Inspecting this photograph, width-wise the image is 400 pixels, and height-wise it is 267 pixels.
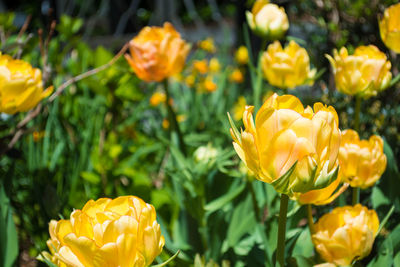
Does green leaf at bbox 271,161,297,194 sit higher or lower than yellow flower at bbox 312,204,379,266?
higher

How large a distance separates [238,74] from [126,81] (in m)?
0.85

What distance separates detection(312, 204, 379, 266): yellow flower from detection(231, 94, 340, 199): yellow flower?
0.16 m

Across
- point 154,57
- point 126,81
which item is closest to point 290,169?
point 154,57

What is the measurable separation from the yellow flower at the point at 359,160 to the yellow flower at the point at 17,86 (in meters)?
0.55

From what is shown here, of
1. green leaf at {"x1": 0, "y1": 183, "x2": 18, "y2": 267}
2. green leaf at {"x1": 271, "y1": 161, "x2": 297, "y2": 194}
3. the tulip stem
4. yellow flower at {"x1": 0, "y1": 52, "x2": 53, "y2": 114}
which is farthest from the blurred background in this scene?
green leaf at {"x1": 271, "y1": 161, "x2": 297, "y2": 194}

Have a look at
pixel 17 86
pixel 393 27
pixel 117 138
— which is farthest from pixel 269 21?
pixel 117 138

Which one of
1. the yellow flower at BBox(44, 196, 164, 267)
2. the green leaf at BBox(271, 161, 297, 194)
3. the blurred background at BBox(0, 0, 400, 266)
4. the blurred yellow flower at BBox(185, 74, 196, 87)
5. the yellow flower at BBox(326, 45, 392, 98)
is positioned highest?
the green leaf at BBox(271, 161, 297, 194)

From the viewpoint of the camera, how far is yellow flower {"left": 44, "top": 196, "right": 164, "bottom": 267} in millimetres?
493

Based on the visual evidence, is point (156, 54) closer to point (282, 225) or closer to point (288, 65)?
point (288, 65)

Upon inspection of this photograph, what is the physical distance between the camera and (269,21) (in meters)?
1.00

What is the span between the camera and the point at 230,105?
2326mm

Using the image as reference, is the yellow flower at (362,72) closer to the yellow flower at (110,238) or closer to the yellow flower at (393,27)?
the yellow flower at (393,27)

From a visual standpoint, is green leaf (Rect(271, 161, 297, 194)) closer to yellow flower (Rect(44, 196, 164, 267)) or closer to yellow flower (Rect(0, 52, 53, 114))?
yellow flower (Rect(44, 196, 164, 267))

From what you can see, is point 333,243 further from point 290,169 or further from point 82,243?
point 82,243
